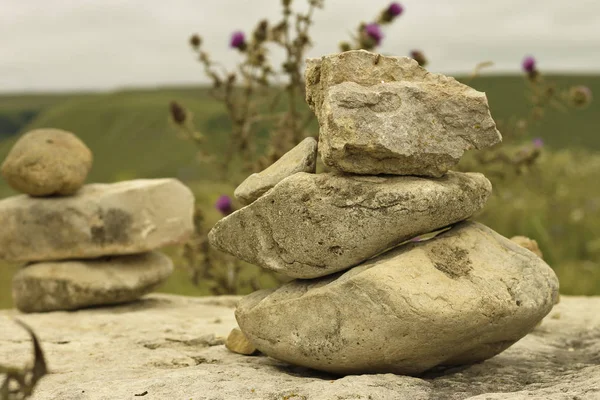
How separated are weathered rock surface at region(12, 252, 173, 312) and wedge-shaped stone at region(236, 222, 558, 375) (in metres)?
2.80

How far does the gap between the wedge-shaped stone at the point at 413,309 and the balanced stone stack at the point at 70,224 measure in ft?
8.74

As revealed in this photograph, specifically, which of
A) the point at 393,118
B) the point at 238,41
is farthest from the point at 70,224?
the point at 393,118

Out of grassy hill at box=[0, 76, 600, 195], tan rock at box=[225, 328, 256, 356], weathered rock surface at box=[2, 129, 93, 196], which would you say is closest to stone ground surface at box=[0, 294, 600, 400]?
tan rock at box=[225, 328, 256, 356]

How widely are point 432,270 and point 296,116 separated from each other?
498 cm

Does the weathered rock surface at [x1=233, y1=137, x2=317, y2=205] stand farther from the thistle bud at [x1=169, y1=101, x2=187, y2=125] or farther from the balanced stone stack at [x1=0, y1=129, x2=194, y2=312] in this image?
the thistle bud at [x1=169, y1=101, x2=187, y2=125]

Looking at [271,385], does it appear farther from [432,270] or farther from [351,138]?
[351,138]

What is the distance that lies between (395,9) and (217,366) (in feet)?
16.0

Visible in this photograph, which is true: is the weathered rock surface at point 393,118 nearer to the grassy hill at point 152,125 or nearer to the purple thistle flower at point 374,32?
the purple thistle flower at point 374,32

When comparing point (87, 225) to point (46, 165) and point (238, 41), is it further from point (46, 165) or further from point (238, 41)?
point (238, 41)

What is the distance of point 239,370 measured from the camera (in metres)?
4.41

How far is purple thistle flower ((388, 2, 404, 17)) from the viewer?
796cm

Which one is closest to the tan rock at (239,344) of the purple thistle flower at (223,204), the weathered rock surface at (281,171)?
the weathered rock surface at (281,171)

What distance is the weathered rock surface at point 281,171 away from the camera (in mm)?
4555

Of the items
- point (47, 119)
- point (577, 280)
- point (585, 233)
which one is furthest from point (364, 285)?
point (47, 119)
